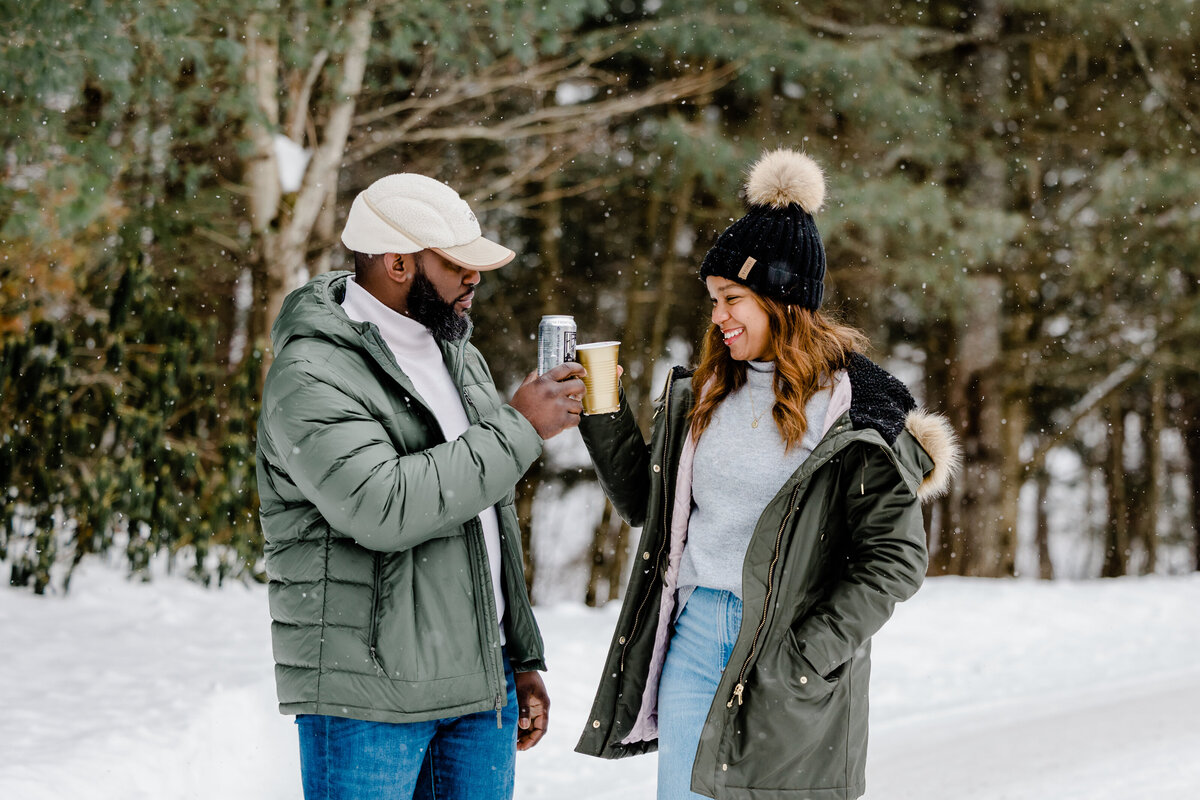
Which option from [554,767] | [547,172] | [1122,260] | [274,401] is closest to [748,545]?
[274,401]

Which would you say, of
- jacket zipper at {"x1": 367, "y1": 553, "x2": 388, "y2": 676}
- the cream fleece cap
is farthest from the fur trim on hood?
jacket zipper at {"x1": 367, "y1": 553, "x2": 388, "y2": 676}

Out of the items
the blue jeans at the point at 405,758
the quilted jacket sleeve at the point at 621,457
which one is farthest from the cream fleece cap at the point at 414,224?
the blue jeans at the point at 405,758

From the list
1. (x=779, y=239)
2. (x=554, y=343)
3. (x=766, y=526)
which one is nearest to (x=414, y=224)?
(x=554, y=343)

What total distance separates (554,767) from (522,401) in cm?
322

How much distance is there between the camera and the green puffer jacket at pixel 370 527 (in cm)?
216

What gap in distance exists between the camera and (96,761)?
4215mm

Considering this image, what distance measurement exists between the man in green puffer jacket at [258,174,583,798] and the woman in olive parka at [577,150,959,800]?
473 millimetres

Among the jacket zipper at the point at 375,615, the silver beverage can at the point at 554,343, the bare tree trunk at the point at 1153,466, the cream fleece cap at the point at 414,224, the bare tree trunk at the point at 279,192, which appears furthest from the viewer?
the bare tree trunk at the point at 1153,466

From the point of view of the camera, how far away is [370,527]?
214cm

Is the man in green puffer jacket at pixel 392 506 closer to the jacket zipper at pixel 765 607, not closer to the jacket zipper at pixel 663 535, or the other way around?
the jacket zipper at pixel 663 535

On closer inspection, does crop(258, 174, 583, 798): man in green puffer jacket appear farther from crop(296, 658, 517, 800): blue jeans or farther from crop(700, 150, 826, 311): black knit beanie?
crop(700, 150, 826, 311): black knit beanie

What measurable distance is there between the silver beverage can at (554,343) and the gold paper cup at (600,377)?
2.0 inches

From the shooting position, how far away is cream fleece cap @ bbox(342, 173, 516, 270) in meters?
2.40

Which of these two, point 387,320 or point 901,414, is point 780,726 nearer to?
point 901,414
